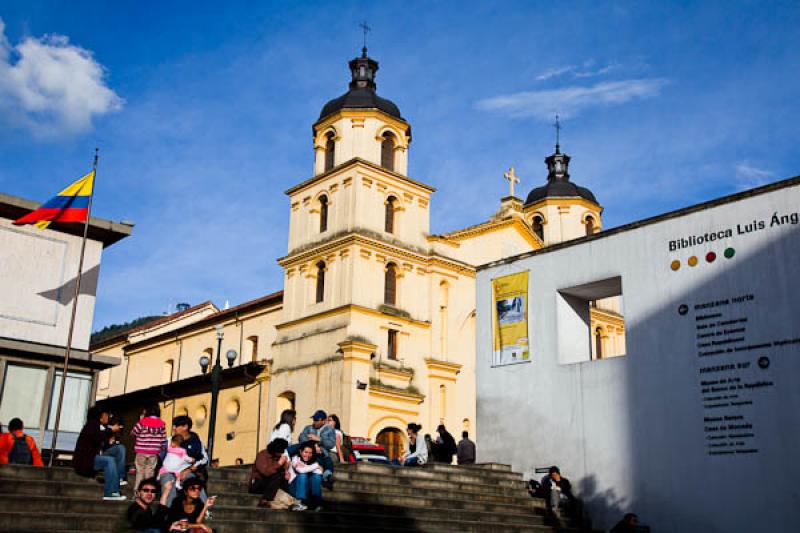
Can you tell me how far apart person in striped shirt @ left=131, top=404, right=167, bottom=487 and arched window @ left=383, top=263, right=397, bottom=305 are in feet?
67.1

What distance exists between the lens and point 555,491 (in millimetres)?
17484

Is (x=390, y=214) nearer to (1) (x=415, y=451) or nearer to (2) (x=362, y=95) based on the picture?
(2) (x=362, y=95)

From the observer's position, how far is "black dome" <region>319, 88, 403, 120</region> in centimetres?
3525

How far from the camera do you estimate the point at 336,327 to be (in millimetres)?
31781

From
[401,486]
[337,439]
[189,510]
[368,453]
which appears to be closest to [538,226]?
[368,453]

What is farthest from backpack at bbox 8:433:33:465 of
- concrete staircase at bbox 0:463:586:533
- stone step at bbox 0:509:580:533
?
stone step at bbox 0:509:580:533

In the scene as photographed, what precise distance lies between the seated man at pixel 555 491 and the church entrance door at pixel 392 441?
44.7ft

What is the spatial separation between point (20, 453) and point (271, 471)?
429cm

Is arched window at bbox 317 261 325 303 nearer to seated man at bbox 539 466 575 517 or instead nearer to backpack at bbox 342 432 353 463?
backpack at bbox 342 432 353 463

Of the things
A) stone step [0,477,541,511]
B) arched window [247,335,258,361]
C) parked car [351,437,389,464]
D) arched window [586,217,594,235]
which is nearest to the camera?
stone step [0,477,541,511]

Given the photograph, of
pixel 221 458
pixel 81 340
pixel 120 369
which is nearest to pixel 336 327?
pixel 221 458

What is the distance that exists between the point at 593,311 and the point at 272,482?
30042mm

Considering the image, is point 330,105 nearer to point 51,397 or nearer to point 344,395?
point 344,395

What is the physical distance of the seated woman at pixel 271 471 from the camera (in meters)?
13.4
